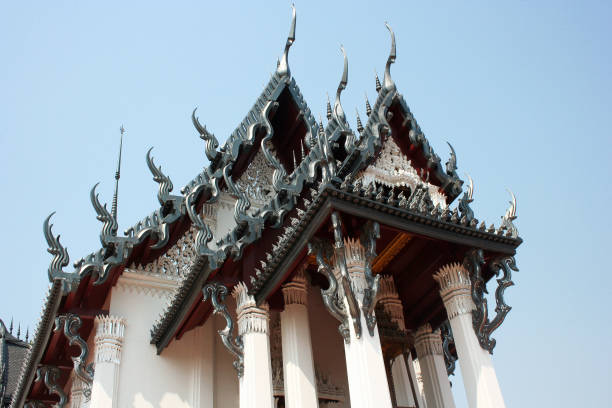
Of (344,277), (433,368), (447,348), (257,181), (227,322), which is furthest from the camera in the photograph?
(257,181)

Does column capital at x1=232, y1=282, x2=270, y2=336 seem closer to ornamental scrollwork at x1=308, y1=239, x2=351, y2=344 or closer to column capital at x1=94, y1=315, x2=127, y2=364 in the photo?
ornamental scrollwork at x1=308, y1=239, x2=351, y2=344

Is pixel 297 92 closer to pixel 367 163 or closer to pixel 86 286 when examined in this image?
pixel 367 163

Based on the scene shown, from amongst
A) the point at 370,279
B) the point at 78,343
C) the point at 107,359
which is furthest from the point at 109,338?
the point at 370,279

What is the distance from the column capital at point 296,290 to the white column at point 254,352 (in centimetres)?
31

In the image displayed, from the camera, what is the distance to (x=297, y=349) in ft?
22.7

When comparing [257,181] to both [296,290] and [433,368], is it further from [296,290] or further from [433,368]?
[433,368]

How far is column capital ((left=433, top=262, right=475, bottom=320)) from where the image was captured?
6.72m

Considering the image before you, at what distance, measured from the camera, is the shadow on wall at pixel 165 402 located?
27.0ft

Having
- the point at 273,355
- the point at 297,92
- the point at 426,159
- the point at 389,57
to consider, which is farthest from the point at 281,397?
the point at 297,92

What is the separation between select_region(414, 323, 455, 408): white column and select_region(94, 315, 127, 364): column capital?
4.03m

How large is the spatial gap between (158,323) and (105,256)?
3.80 feet

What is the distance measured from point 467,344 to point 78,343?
4969 millimetres

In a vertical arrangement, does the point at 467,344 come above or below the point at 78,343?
below

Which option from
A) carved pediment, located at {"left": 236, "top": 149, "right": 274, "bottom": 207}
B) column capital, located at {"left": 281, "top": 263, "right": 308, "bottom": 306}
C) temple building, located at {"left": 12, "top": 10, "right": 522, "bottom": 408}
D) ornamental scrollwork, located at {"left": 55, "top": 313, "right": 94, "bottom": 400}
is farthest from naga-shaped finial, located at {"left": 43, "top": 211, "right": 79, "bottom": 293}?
carved pediment, located at {"left": 236, "top": 149, "right": 274, "bottom": 207}
